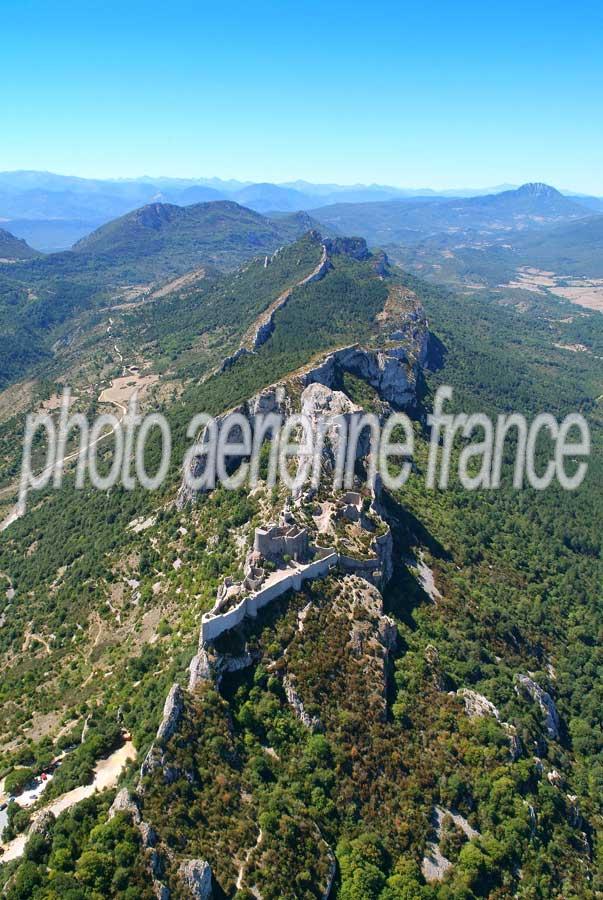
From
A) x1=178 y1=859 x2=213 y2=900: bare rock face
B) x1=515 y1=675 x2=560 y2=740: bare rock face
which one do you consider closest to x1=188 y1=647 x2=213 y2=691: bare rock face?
x1=178 y1=859 x2=213 y2=900: bare rock face

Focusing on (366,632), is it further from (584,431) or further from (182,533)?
(584,431)

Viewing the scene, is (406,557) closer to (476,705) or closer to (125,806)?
(476,705)

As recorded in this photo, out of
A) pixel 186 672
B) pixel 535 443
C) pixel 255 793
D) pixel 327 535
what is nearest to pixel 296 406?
pixel 327 535

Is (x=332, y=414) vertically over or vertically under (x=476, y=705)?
over

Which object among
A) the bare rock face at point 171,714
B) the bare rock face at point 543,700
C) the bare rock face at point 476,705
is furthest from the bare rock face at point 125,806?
the bare rock face at point 543,700

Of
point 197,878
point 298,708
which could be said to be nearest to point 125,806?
point 197,878

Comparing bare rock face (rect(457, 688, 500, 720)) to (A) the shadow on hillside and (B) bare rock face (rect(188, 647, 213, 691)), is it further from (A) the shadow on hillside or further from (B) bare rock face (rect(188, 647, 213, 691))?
(B) bare rock face (rect(188, 647, 213, 691))
